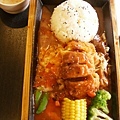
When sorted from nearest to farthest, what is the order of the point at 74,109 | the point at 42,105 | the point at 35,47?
the point at 74,109
the point at 42,105
the point at 35,47

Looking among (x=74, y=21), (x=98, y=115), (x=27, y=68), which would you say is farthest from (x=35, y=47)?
(x=98, y=115)

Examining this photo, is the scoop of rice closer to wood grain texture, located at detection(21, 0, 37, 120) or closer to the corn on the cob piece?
wood grain texture, located at detection(21, 0, 37, 120)

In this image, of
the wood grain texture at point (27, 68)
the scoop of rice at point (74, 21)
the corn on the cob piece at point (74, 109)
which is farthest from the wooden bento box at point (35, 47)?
the corn on the cob piece at point (74, 109)

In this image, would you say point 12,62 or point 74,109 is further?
point 12,62

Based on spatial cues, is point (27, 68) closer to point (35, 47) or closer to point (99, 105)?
point (35, 47)

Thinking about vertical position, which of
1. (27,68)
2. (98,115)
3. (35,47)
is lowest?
(98,115)

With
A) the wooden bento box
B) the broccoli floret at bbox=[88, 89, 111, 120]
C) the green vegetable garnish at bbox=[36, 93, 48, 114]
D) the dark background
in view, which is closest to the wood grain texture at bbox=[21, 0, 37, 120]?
the wooden bento box
